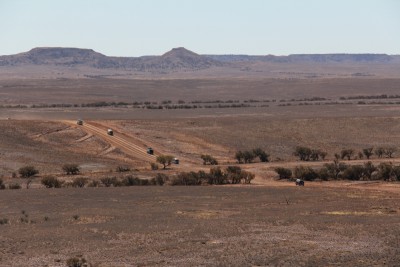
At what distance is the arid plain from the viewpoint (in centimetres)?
2798

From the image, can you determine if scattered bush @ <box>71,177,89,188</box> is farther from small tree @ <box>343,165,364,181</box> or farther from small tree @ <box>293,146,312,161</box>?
small tree @ <box>293,146,312,161</box>

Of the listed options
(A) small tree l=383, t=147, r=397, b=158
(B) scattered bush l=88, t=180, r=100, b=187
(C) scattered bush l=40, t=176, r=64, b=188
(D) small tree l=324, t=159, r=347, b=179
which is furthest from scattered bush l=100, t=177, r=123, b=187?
(A) small tree l=383, t=147, r=397, b=158

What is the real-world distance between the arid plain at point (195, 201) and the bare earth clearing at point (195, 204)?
80 millimetres

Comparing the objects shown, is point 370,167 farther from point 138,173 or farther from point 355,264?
point 355,264

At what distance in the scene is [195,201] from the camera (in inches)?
1582

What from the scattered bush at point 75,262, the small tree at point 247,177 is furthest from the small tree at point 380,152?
the scattered bush at point 75,262

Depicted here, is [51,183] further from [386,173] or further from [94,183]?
[386,173]

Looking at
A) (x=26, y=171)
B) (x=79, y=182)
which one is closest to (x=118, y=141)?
(x=26, y=171)

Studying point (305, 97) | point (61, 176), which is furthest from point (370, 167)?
point (305, 97)

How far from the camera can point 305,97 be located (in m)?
145

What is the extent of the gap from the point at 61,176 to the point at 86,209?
1576 cm

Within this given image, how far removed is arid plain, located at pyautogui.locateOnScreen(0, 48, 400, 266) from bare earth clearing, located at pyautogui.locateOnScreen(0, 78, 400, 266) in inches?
3.2

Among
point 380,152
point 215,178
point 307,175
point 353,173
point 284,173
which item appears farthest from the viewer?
point 380,152

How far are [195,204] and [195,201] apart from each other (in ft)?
3.39
